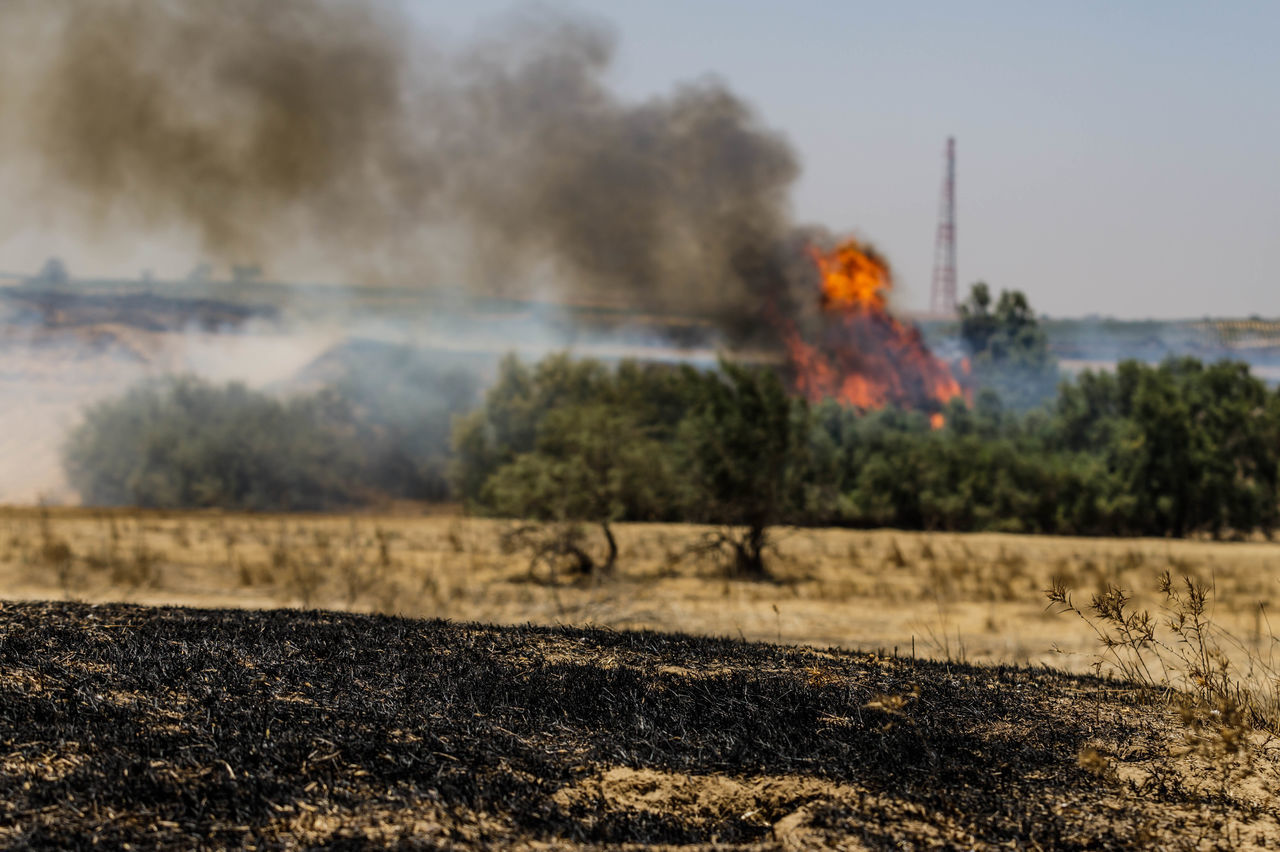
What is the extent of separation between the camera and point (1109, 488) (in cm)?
3409

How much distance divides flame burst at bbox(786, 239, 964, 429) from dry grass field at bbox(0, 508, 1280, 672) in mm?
35097

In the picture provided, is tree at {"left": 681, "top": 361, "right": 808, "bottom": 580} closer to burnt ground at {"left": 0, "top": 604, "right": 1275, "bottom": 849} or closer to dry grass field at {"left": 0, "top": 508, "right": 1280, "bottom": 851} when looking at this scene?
dry grass field at {"left": 0, "top": 508, "right": 1280, "bottom": 851}

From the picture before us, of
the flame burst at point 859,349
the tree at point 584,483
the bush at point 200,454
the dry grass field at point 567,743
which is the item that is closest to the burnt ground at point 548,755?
the dry grass field at point 567,743

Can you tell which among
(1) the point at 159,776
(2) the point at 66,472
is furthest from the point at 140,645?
(2) the point at 66,472

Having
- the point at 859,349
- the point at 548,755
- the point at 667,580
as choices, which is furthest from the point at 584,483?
the point at 859,349

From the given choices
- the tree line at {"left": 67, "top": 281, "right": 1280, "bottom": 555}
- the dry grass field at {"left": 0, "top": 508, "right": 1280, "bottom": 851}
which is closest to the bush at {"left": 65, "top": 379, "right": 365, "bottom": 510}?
the tree line at {"left": 67, "top": 281, "right": 1280, "bottom": 555}

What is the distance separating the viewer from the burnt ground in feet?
11.9

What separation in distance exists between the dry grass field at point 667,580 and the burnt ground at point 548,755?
582 centimetres

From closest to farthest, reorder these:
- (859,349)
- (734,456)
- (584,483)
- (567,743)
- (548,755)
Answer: (548,755) < (567,743) < (584,483) < (734,456) < (859,349)

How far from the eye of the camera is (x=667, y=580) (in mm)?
19766

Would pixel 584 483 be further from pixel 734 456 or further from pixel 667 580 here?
pixel 734 456

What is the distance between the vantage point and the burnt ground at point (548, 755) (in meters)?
3.63

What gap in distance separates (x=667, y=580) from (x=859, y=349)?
4697 centimetres

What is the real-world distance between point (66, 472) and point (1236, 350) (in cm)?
7336
